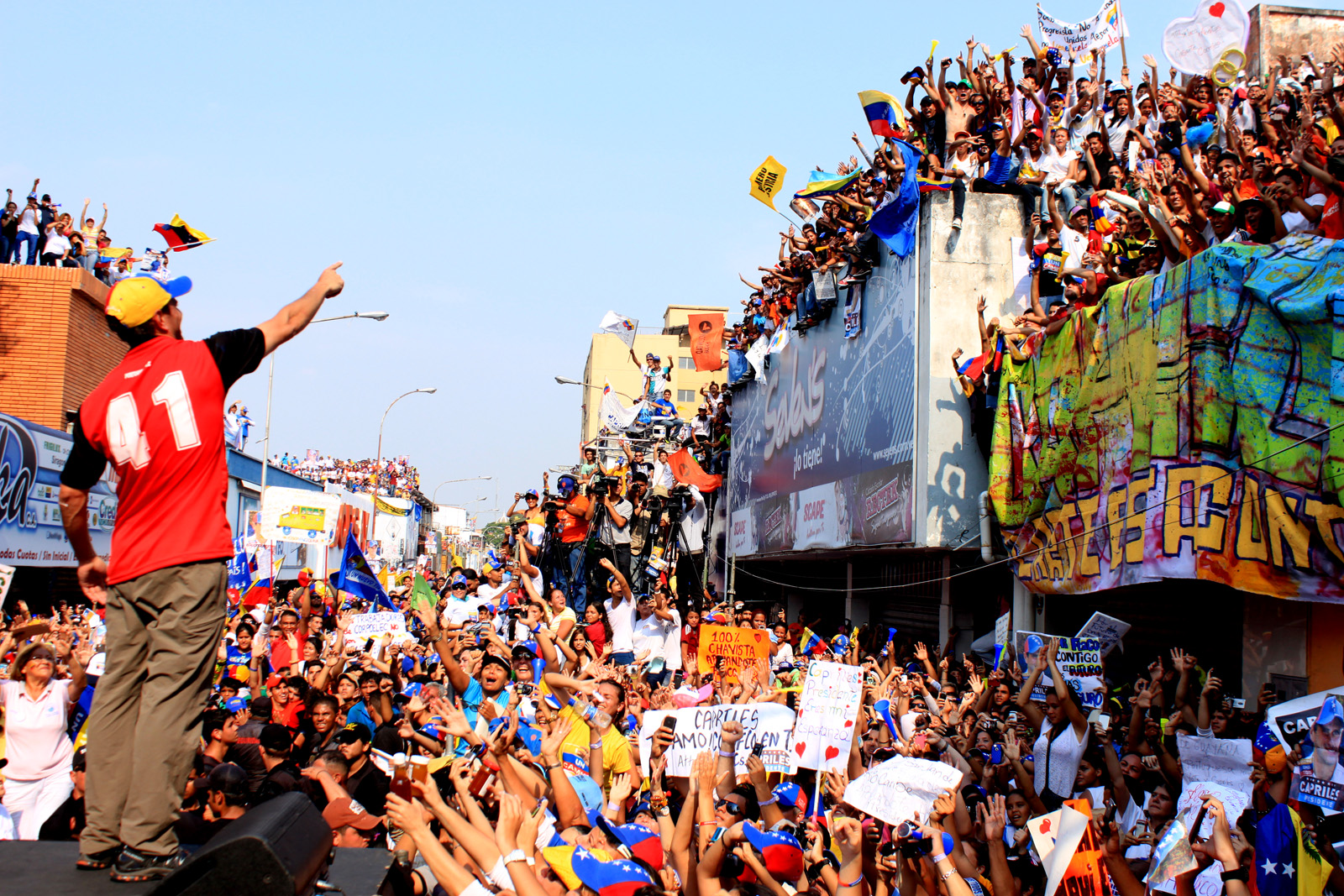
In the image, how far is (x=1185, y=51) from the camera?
12180mm

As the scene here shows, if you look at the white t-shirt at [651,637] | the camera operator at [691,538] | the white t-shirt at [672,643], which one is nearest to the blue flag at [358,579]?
the white t-shirt at [651,637]

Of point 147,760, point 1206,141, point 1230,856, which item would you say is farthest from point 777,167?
point 147,760

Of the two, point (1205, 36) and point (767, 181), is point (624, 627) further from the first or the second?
point (767, 181)

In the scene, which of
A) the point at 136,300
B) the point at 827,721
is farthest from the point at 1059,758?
the point at 136,300

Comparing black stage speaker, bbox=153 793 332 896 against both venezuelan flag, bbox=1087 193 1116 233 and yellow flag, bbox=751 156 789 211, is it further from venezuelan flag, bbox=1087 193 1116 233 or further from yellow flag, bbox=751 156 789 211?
yellow flag, bbox=751 156 789 211

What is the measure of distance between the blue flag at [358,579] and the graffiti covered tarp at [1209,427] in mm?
7261

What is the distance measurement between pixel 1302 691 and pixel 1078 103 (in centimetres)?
779

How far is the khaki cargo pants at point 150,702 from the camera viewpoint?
2986 millimetres

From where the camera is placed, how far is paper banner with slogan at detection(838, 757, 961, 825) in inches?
215

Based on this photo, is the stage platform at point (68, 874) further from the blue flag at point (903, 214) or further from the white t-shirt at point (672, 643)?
the blue flag at point (903, 214)

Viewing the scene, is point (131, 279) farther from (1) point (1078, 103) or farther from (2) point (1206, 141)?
(1) point (1078, 103)

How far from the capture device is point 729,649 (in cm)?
1187

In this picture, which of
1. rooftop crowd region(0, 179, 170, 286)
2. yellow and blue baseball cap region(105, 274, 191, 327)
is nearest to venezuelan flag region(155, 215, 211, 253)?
rooftop crowd region(0, 179, 170, 286)

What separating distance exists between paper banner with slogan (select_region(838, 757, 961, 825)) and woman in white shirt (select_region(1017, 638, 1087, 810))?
6.75 feet
